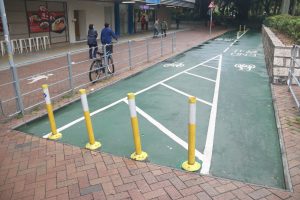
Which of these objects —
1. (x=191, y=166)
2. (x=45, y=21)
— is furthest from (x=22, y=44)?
(x=191, y=166)

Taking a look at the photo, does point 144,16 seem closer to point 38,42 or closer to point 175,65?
point 38,42

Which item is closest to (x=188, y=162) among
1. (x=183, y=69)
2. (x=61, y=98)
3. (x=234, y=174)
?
(x=234, y=174)

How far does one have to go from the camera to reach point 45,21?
1912cm

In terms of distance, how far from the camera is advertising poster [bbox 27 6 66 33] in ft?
59.8

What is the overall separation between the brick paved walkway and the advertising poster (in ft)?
48.2

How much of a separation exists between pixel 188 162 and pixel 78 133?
2450 mm

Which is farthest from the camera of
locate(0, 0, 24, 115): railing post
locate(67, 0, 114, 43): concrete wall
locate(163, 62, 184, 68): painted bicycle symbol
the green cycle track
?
locate(67, 0, 114, 43): concrete wall

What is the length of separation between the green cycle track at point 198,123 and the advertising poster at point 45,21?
10.4 meters

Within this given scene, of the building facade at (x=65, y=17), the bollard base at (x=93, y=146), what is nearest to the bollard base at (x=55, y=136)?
the bollard base at (x=93, y=146)

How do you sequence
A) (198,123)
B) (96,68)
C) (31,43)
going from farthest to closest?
(31,43), (96,68), (198,123)

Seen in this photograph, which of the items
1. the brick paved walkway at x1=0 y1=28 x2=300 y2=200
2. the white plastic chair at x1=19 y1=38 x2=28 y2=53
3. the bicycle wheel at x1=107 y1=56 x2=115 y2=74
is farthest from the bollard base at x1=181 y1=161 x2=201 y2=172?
→ the white plastic chair at x1=19 y1=38 x2=28 y2=53

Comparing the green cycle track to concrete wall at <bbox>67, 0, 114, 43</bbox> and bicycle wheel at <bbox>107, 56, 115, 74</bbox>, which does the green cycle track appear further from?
concrete wall at <bbox>67, 0, 114, 43</bbox>

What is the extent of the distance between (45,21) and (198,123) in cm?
1587

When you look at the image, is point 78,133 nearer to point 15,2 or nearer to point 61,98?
point 61,98
